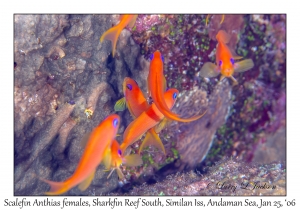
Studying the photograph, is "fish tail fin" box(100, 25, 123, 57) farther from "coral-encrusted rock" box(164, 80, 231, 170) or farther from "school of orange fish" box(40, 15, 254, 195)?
"coral-encrusted rock" box(164, 80, 231, 170)

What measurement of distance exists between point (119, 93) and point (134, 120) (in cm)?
115

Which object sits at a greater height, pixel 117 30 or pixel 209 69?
pixel 117 30

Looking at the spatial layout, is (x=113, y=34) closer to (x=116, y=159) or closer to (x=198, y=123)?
(x=116, y=159)

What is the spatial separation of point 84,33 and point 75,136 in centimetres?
165

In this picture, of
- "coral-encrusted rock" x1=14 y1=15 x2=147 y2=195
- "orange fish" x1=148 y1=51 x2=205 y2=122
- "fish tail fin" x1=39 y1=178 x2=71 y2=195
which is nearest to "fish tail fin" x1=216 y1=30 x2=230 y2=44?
"coral-encrusted rock" x1=14 y1=15 x2=147 y2=195

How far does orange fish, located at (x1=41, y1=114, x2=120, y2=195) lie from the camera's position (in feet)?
8.60

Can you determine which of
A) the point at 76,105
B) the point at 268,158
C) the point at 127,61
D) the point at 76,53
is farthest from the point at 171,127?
the point at 268,158

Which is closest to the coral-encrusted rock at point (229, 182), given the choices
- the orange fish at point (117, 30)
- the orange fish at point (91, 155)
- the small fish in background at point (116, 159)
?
the small fish in background at point (116, 159)

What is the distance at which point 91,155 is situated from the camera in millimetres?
2641

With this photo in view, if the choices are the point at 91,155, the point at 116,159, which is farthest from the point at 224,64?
Answer: the point at 91,155

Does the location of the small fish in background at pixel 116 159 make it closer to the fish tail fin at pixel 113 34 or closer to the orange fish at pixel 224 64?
the fish tail fin at pixel 113 34

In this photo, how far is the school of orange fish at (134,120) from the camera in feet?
8.70

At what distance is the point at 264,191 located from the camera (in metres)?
3.73

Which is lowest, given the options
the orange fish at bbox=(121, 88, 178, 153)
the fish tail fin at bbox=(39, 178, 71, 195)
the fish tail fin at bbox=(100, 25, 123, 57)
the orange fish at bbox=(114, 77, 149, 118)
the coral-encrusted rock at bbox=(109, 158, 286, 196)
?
the coral-encrusted rock at bbox=(109, 158, 286, 196)
